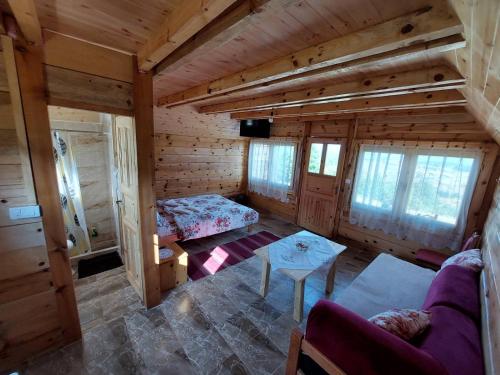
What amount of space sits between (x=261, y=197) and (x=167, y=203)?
251cm

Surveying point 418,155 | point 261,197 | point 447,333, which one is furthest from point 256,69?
point 261,197

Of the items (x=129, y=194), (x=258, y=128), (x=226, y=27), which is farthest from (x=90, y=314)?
(x=258, y=128)

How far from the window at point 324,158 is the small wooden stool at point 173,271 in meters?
3.17

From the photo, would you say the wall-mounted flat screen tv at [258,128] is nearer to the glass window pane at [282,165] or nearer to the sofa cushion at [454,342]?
the glass window pane at [282,165]

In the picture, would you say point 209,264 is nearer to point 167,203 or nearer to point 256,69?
point 167,203

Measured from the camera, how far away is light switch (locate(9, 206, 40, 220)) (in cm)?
140

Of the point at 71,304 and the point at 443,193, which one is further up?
the point at 443,193

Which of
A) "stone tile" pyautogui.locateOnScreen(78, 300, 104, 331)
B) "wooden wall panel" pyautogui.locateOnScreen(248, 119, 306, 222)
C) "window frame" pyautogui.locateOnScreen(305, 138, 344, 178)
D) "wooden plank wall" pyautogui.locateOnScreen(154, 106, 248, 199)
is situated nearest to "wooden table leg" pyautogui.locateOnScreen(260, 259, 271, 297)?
"stone tile" pyautogui.locateOnScreen(78, 300, 104, 331)

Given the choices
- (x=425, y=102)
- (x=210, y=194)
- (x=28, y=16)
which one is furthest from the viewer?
(x=210, y=194)

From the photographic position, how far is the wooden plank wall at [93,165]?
2.67 meters

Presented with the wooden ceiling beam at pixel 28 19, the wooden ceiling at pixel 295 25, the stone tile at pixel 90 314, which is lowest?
the stone tile at pixel 90 314

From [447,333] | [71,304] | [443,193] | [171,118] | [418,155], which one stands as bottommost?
[71,304]

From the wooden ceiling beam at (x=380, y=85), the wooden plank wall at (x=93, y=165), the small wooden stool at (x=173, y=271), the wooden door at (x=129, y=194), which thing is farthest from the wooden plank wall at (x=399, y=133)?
the wooden plank wall at (x=93, y=165)

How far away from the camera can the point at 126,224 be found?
7.64ft
